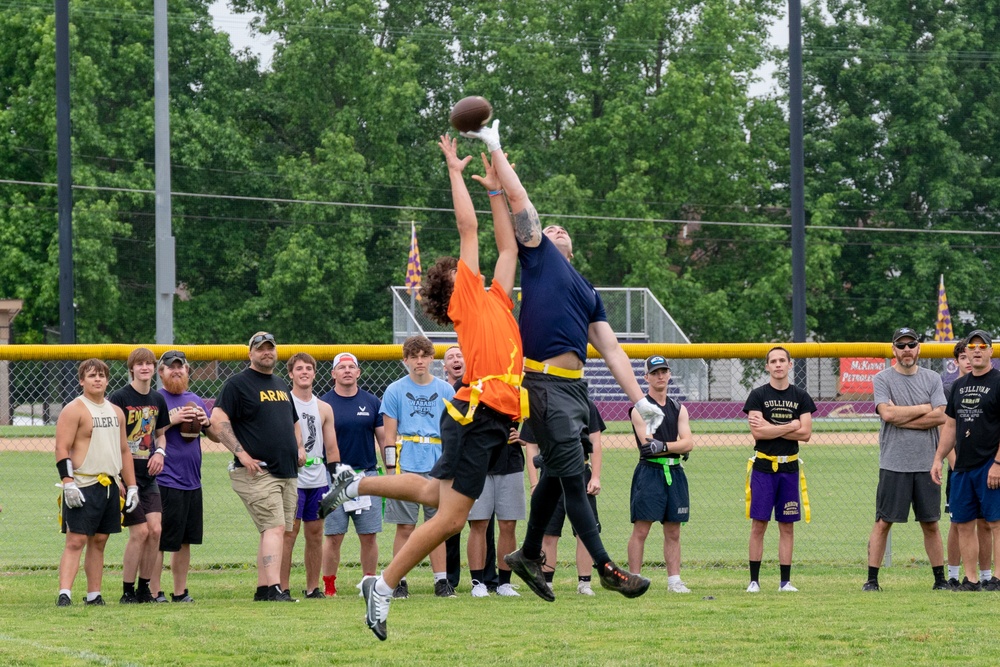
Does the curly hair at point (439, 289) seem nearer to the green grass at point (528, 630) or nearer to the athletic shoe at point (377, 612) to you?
the athletic shoe at point (377, 612)

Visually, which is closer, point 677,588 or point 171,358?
point 171,358

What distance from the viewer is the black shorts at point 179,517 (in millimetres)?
10453

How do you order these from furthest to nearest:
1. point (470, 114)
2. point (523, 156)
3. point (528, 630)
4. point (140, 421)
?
point (523, 156)
point (140, 421)
point (528, 630)
point (470, 114)

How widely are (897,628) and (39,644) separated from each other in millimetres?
5079

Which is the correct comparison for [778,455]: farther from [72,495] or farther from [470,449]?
[72,495]

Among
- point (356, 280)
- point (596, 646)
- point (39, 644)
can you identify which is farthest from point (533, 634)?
point (356, 280)

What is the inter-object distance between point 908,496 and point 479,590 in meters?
3.61

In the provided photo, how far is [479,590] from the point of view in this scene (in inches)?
420

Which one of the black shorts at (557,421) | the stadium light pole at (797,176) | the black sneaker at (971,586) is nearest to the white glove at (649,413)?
the black shorts at (557,421)

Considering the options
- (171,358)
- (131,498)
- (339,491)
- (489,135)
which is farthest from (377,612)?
(171,358)

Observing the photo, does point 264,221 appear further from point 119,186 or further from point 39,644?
point 39,644

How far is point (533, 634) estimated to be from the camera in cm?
824

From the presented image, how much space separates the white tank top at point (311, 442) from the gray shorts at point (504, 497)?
50.2 inches

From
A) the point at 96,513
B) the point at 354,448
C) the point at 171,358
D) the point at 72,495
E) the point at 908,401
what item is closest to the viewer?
the point at 72,495
